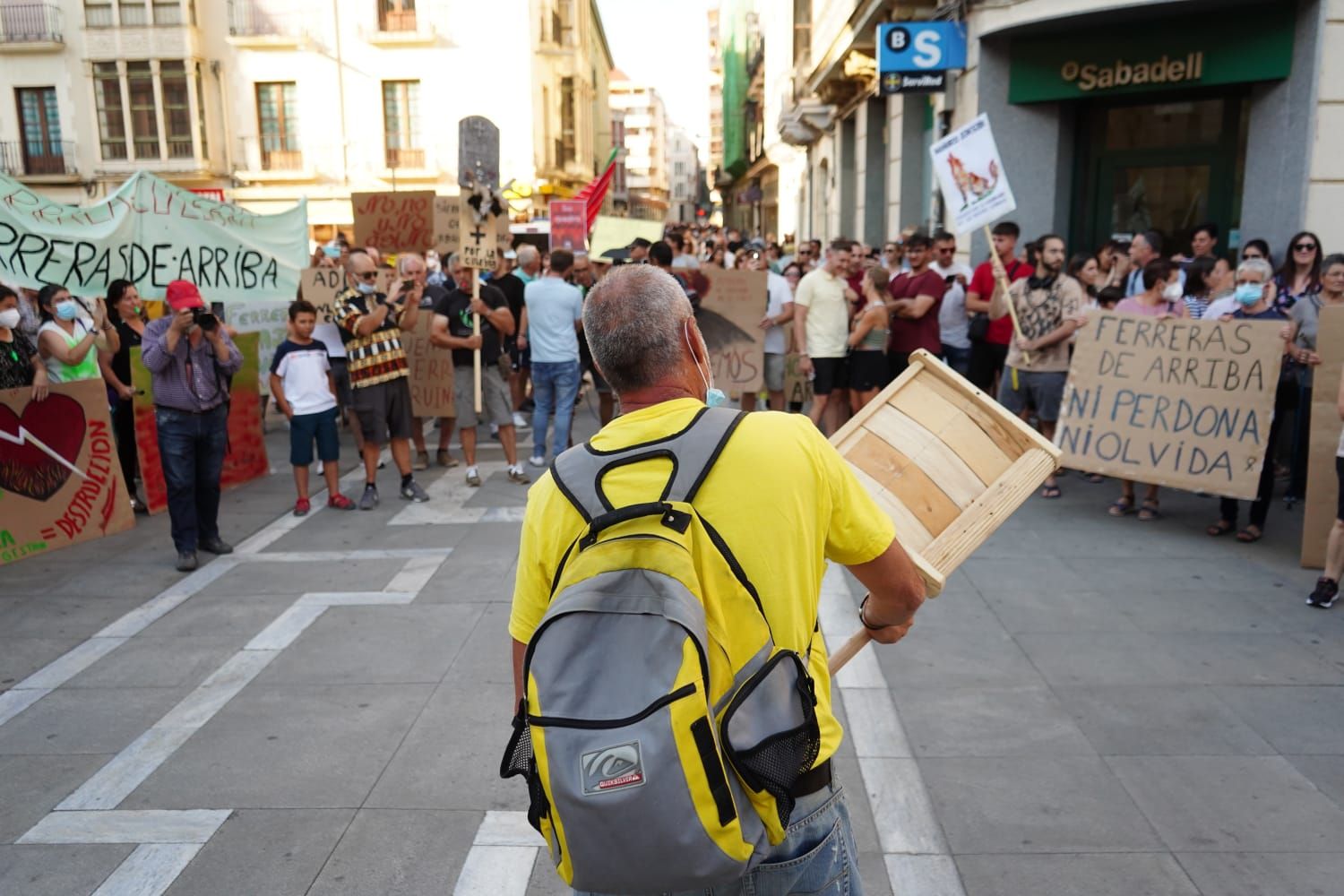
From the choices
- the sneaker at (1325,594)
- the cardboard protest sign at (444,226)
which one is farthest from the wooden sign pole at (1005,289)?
the cardboard protest sign at (444,226)

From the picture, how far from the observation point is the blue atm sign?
41.5 ft

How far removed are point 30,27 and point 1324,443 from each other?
3887 cm

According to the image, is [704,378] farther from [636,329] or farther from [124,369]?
[124,369]

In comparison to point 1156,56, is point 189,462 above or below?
below

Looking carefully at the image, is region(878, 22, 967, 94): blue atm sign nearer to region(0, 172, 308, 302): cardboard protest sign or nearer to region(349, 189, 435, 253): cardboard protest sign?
region(349, 189, 435, 253): cardboard protest sign

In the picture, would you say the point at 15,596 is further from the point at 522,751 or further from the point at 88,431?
the point at 522,751

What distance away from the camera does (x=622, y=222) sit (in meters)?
14.2

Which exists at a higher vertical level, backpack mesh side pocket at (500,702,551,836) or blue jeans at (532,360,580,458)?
backpack mesh side pocket at (500,702,551,836)

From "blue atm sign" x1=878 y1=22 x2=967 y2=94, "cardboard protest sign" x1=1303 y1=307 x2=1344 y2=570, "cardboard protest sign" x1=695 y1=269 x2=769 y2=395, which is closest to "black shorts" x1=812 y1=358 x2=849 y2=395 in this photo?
"cardboard protest sign" x1=695 y1=269 x2=769 y2=395

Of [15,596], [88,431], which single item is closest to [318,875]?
[15,596]

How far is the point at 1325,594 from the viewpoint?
5.70 meters

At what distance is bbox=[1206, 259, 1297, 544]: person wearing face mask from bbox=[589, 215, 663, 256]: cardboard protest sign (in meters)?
7.84

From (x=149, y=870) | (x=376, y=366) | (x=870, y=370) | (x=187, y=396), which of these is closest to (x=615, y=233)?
(x=870, y=370)

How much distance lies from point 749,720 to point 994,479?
114 cm
